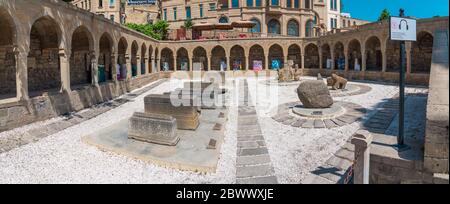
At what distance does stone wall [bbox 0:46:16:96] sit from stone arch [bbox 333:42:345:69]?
90.4 ft

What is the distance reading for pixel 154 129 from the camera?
25.4ft

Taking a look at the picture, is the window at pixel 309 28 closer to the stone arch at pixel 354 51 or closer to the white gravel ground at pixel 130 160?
the stone arch at pixel 354 51

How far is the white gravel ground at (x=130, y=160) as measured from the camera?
6.00 metres

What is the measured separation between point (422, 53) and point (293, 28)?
2615 centimetres

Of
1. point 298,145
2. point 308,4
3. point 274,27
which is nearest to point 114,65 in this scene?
point 298,145

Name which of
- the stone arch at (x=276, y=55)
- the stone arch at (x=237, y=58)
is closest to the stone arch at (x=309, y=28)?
the stone arch at (x=276, y=55)

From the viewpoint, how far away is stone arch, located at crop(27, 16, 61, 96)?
1502 centimetres

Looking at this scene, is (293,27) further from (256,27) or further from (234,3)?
(234,3)

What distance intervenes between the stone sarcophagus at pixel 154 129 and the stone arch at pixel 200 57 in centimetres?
2904

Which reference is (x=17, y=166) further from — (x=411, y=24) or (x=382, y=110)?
(x=382, y=110)
